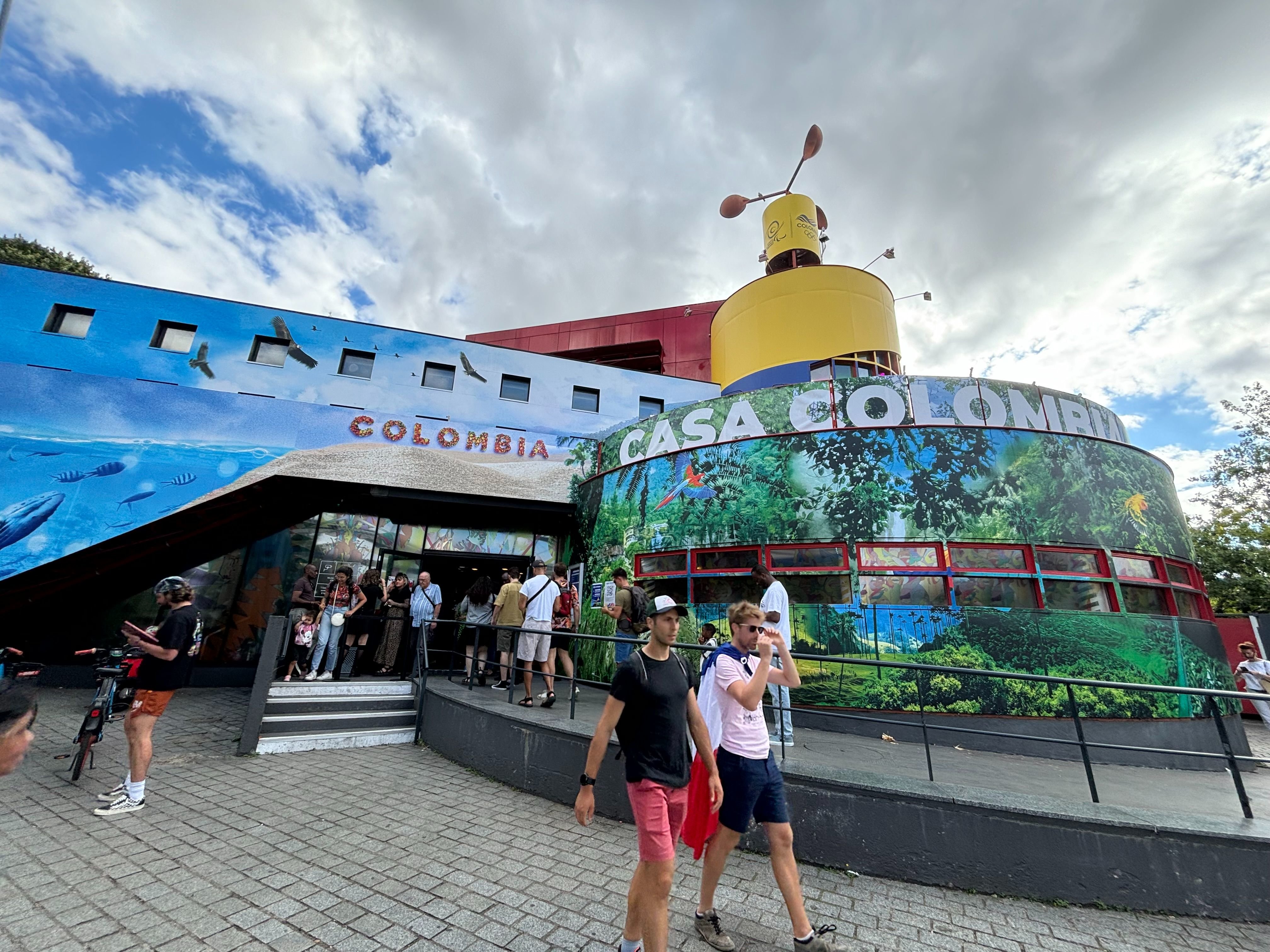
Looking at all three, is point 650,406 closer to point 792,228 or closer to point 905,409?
point 792,228

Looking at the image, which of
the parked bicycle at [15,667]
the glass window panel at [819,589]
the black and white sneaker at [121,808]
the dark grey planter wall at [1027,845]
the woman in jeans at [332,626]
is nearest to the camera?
the dark grey planter wall at [1027,845]

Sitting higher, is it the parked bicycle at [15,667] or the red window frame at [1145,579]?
the red window frame at [1145,579]

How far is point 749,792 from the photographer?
119 inches

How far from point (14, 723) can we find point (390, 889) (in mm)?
2401

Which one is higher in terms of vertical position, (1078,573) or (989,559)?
(989,559)

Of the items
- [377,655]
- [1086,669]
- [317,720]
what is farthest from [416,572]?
[1086,669]

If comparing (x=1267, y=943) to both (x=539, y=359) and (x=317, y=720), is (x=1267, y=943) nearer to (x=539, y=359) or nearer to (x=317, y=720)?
(x=317, y=720)

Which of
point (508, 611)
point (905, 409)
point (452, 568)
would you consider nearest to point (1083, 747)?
point (905, 409)

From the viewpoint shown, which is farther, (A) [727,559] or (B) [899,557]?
(A) [727,559]

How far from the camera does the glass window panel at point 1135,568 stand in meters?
8.00

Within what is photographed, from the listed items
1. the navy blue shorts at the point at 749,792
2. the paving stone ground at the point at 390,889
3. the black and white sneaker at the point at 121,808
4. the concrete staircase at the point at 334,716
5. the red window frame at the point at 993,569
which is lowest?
the paving stone ground at the point at 390,889

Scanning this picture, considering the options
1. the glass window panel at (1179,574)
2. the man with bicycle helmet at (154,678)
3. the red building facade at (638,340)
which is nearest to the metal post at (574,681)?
the man with bicycle helmet at (154,678)

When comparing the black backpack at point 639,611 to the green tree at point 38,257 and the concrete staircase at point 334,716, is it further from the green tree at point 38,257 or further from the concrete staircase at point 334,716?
the green tree at point 38,257

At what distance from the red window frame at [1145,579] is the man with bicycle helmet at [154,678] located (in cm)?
1199
